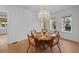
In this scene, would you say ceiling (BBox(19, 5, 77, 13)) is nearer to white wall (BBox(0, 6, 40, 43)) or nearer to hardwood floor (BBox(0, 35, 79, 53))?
white wall (BBox(0, 6, 40, 43))

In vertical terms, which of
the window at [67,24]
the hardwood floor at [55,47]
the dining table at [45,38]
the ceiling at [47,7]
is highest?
the ceiling at [47,7]

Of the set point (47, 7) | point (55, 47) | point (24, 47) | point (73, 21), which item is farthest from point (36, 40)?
point (73, 21)

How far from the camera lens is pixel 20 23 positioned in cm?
292

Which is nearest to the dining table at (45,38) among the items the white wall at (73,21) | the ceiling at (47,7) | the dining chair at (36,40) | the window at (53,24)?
the dining chair at (36,40)

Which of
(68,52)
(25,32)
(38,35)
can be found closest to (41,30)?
(38,35)

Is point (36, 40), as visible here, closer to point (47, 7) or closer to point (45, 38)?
point (45, 38)

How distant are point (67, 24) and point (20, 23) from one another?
1.23 m

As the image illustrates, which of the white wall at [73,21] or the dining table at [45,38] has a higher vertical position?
the white wall at [73,21]

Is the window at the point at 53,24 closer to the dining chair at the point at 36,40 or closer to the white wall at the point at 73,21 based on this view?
the white wall at the point at 73,21

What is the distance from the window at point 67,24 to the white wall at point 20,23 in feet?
2.26

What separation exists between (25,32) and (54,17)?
0.84m

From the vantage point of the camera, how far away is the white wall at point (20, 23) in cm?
289

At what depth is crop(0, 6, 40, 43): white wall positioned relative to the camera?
2887mm
